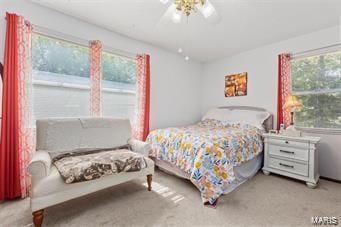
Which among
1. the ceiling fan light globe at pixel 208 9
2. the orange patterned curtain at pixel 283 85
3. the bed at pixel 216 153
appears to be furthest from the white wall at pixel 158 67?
the orange patterned curtain at pixel 283 85

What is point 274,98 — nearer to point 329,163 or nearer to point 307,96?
point 307,96

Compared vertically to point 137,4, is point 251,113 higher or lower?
lower

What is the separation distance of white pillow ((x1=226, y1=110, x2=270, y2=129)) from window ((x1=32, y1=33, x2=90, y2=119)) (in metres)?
2.75

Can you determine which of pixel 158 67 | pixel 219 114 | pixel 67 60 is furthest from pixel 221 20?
pixel 67 60

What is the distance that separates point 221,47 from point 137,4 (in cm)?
199

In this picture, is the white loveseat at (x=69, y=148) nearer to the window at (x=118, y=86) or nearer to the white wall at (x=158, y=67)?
the window at (x=118, y=86)

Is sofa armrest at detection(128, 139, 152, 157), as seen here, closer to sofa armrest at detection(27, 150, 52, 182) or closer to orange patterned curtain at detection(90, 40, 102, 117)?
orange patterned curtain at detection(90, 40, 102, 117)

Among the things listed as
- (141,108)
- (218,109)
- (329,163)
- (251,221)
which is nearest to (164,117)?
(141,108)

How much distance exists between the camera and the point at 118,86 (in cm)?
298

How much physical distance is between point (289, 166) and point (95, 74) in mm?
3307

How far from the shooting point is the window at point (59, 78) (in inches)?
86.7

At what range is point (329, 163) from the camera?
258 centimetres

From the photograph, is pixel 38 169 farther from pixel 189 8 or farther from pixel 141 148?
pixel 189 8

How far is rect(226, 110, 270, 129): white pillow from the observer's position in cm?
305
